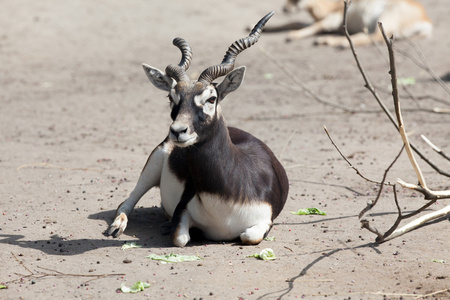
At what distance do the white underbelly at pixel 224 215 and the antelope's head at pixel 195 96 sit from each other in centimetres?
58

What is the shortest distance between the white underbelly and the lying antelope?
1003 centimetres

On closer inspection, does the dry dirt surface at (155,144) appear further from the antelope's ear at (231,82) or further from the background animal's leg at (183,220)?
the antelope's ear at (231,82)

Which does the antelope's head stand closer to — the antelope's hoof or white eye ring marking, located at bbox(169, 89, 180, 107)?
white eye ring marking, located at bbox(169, 89, 180, 107)

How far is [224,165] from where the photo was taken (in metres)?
5.61

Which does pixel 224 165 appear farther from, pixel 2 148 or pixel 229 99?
pixel 229 99

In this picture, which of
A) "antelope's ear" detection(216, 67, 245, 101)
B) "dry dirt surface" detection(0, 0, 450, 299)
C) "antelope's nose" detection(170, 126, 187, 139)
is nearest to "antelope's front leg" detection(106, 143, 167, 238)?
"dry dirt surface" detection(0, 0, 450, 299)

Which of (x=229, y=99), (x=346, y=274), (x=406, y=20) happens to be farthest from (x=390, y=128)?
(x=406, y=20)

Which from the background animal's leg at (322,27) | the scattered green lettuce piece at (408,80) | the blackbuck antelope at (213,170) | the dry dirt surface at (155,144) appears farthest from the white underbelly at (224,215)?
the background animal's leg at (322,27)

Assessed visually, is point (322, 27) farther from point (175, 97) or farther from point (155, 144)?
→ point (175, 97)

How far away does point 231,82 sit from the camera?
5.78 meters

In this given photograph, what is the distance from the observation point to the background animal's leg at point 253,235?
18.4ft

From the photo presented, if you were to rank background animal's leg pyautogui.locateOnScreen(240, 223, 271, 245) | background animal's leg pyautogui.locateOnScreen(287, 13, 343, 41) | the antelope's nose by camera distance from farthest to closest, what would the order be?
background animal's leg pyautogui.locateOnScreen(287, 13, 343, 41)
background animal's leg pyautogui.locateOnScreen(240, 223, 271, 245)
the antelope's nose

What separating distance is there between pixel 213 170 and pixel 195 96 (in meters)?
0.60

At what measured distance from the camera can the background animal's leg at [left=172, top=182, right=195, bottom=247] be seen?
18.6 feet
